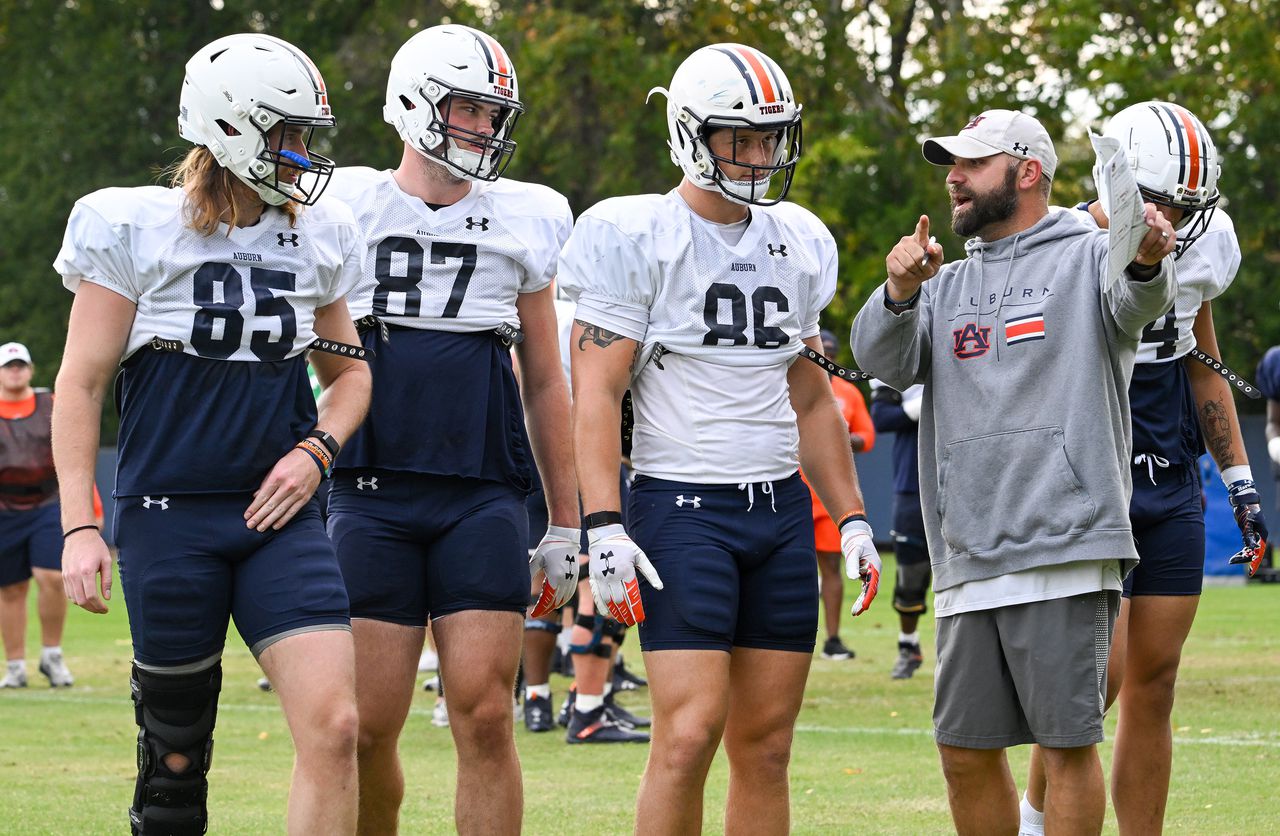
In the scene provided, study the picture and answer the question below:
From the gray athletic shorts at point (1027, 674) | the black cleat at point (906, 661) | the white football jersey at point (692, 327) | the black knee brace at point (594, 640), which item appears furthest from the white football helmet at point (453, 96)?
the black cleat at point (906, 661)

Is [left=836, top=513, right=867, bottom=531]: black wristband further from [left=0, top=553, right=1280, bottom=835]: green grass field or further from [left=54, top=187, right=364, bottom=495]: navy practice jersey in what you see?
[left=0, top=553, right=1280, bottom=835]: green grass field

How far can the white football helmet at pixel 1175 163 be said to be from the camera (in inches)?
220

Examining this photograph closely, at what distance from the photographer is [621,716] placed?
30.4ft

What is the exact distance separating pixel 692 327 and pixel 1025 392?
3.00 ft

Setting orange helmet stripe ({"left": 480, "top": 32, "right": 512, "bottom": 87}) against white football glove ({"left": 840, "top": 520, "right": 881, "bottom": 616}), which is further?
orange helmet stripe ({"left": 480, "top": 32, "right": 512, "bottom": 87})

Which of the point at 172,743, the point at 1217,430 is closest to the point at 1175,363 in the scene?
the point at 1217,430

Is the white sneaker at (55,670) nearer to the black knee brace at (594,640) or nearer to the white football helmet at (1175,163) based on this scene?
the black knee brace at (594,640)

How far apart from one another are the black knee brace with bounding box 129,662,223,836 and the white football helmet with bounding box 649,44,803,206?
1.88 m

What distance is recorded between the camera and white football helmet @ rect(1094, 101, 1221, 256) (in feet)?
18.3

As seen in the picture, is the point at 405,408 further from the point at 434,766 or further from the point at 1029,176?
the point at 434,766

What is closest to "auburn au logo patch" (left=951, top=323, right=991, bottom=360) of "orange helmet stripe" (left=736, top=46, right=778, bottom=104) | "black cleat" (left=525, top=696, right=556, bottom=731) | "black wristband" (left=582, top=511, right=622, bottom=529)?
"orange helmet stripe" (left=736, top=46, right=778, bottom=104)

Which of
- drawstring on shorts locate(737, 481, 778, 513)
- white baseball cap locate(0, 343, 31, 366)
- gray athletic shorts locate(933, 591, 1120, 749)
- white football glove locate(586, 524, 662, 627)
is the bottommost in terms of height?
gray athletic shorts locate(933, 591, 1120, 749)

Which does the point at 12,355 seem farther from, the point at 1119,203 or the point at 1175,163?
the point at 1119,203

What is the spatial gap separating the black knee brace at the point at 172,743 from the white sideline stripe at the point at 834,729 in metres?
2.35
